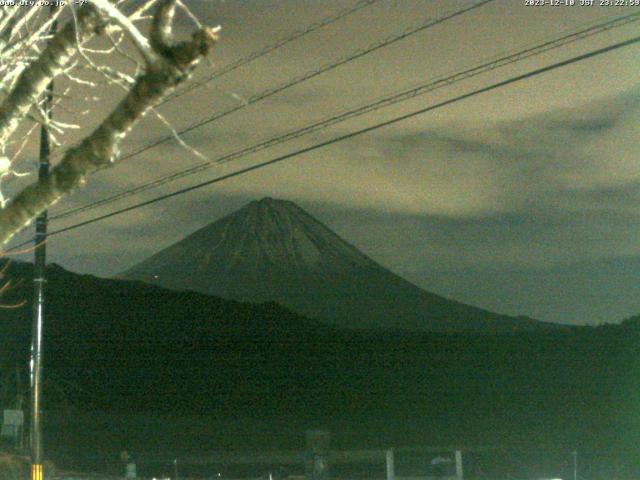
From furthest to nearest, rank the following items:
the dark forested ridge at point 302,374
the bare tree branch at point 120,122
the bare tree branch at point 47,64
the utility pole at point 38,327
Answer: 1. the dark forested ridge at point 302,374
2. the utility pole at point 38,327
3. the bare tree branch at point 47,64
4. the bare tree branch at point 120,122

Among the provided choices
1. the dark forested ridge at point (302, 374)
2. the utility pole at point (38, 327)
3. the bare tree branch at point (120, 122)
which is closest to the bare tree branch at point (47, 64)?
the bare tree branch at point (120, 122)

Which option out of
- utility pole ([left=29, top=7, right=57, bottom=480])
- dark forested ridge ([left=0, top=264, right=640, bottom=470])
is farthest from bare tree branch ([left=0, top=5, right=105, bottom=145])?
dark forested ridge ([left=0, top=264, right=640, bottom=470])

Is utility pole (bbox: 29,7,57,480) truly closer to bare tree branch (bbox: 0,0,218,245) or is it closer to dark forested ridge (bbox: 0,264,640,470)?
bare tree branch (bbox: 0,0,218,245)

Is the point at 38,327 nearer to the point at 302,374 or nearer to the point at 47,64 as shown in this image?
the point at 47,64

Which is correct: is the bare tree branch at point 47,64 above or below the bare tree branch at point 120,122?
above

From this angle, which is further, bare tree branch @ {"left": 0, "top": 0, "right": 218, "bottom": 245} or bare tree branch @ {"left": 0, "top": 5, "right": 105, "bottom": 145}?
bare tree branch @ {"left": 0, "top": 5, "right": 105, "bottom": 145}

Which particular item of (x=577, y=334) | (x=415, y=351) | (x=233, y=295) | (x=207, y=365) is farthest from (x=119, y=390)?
(x=233, y=295)

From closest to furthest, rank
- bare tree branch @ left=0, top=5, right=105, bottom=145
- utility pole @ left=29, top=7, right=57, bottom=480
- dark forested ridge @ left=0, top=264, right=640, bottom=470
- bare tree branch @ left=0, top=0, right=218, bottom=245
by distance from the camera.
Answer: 1. bare tree branch @ left=0, top=0, right=218, bottom=245
2. bare tree branch @ left=0, top=5, right=105, bottom=145
3. utility pole @ left=29, top=7, right=57, bottom=480
4. dark forested ridge @ left=0, top=264, right=640, bottom=470

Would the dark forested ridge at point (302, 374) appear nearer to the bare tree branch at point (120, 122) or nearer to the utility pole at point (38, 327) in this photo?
the utility pole at point (38, 327)
